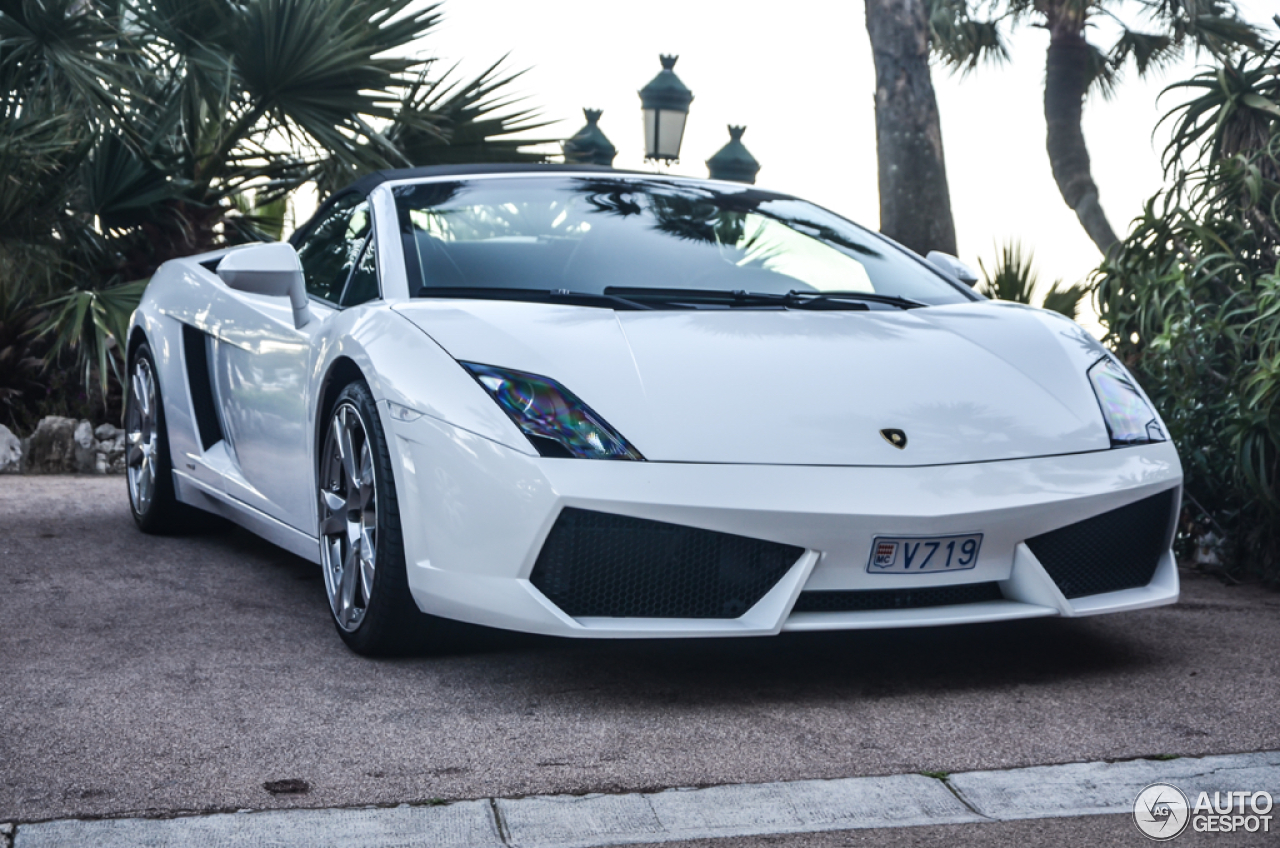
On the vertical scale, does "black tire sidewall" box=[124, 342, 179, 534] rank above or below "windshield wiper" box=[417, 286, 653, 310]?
below

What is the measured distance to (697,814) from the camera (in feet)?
7.90

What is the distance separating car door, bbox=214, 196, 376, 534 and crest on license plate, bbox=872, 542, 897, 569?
62.1 inches

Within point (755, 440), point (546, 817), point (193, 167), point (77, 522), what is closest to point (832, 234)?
point (755, 440)

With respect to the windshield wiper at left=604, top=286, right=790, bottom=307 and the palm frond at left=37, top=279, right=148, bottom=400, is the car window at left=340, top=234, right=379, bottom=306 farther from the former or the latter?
the palm frond at left=37, top=279, right=148, bottom=400

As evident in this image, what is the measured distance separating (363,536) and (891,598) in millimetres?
1248

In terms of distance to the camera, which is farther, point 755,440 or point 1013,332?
point 1013,332

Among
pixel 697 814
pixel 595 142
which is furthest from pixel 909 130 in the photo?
pixel 697 814

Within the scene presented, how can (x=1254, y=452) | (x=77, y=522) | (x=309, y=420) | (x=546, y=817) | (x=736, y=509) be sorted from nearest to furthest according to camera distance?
(x=546, y=817) < (x=736, y=509) < (x=309, y=420) < (x=1254, y=452) < (x=77, y=522)

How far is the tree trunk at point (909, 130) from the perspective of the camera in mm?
9336

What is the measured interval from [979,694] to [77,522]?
395 centimetres

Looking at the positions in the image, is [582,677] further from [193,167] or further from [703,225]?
[193,167]

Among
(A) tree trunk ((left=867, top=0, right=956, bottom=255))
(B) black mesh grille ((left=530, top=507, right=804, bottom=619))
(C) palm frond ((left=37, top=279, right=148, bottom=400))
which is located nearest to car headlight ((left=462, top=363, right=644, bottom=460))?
(B) black mesh grille ((left=530, top=507, right=804, bottom=619))

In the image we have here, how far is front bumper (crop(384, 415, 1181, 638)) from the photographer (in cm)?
291

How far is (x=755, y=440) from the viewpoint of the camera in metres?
3.00
